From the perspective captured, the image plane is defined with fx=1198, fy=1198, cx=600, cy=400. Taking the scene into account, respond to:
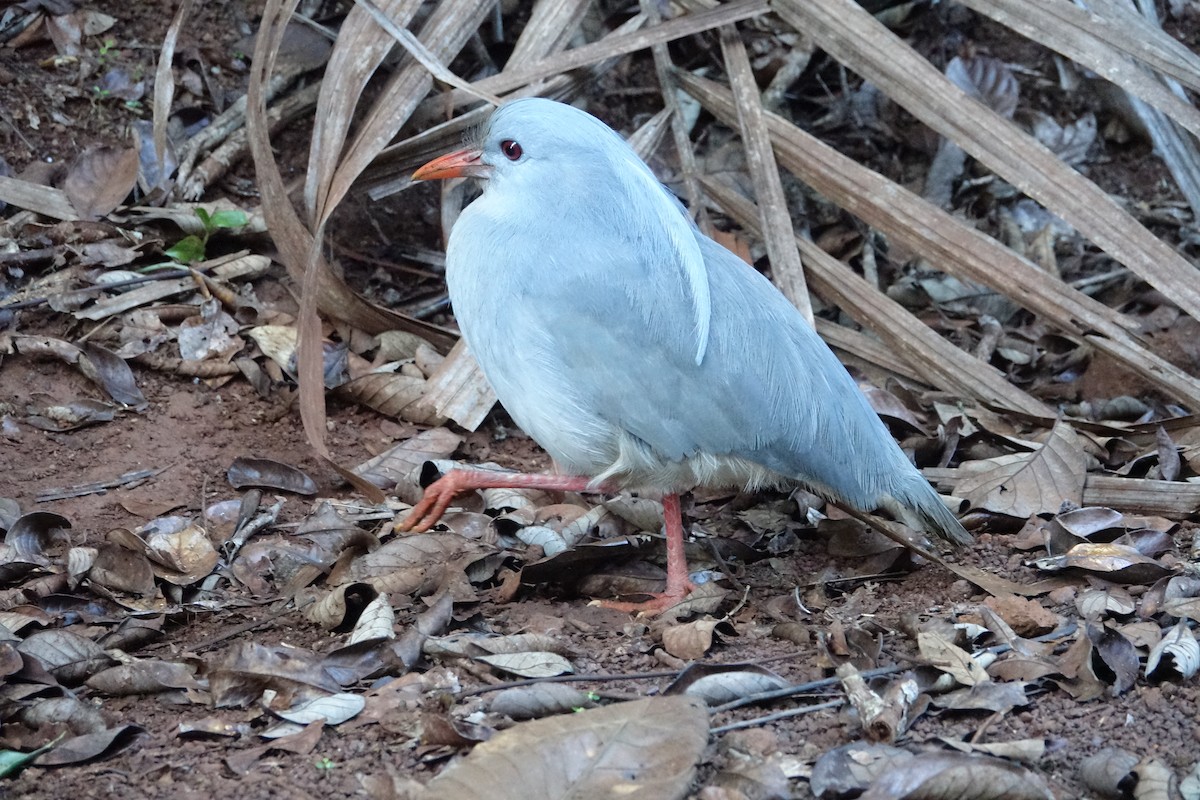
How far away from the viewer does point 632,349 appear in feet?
11.9

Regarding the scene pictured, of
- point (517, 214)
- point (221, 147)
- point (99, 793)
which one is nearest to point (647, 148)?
point (517, 214)

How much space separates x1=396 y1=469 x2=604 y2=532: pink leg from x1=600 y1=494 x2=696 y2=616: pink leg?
0.25 m

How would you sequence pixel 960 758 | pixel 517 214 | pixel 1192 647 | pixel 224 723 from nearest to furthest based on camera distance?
1. pixel 960 758
2. pixel 224 723
3. pixel 1192 647
4. pixel 517 214

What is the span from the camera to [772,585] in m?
3.90

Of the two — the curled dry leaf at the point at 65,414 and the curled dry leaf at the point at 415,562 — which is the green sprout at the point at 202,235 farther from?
the curled dry leaf at the point at 415,562

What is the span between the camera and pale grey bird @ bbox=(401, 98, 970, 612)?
3.63 metres

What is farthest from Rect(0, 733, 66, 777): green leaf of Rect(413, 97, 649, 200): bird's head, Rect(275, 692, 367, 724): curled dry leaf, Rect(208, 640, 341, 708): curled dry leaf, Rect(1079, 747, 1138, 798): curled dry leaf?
Rect(1079, 747, 1138, 798): curled dry leaf

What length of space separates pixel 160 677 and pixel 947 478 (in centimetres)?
278

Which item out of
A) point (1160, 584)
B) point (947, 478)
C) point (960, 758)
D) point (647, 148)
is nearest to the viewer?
point (960, 758)

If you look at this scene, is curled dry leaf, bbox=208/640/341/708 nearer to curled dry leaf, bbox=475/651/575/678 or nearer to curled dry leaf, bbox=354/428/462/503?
curled dry leaf, bbox=475/651/575/678

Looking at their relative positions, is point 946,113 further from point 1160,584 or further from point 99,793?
point 99,793

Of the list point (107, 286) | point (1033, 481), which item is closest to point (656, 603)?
point (1033, 481)

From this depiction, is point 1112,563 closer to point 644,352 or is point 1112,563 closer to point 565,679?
point 644,352

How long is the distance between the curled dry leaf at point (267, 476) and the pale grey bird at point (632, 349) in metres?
0.55
